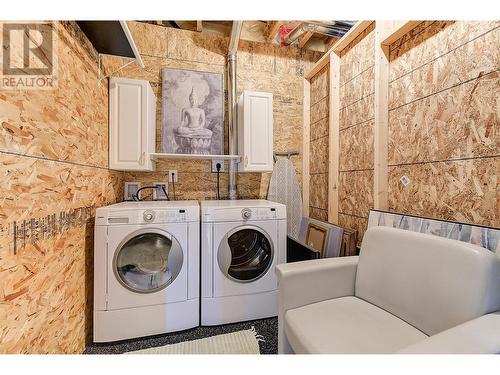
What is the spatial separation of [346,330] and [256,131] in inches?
74.1

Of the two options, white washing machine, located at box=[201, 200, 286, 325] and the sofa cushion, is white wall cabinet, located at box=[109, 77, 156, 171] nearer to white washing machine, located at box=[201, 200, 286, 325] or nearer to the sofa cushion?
white washing machine, located at box=[201, 200, 286, 325]

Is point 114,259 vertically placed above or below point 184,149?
below

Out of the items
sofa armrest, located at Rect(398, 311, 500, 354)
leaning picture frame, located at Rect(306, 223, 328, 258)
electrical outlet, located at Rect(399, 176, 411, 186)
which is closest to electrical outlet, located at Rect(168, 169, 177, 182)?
leaning picture frame, located at Rect(306, 223, 328, 258)

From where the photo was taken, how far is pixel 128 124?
2.15 metres

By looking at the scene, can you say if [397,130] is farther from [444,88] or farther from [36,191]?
[36,191]

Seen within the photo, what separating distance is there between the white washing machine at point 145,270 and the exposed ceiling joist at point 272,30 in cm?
212

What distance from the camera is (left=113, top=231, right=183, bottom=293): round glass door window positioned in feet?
5.94

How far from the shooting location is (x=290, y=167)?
300 cm

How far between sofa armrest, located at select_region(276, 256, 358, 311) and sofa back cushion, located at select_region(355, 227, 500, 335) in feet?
0.22

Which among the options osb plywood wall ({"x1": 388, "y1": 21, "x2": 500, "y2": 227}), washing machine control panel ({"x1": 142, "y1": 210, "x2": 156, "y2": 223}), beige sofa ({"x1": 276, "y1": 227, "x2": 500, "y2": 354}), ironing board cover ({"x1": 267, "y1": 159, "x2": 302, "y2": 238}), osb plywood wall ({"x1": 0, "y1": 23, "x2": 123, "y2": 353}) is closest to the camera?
beige sofa ({"x1": 276, "y1": 227, "x2": 500, "y2": 354})

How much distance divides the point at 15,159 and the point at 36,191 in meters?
0.20

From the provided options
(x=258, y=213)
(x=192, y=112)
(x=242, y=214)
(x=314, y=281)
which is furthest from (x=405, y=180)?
(x=192, y=112)

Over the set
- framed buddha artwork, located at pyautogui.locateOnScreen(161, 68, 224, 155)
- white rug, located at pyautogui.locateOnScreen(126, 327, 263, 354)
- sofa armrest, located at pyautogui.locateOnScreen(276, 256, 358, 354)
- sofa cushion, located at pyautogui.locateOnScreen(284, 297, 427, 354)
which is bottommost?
white rug, located at pyautogui.locateOnScreen(126, 327, 263, 354)
